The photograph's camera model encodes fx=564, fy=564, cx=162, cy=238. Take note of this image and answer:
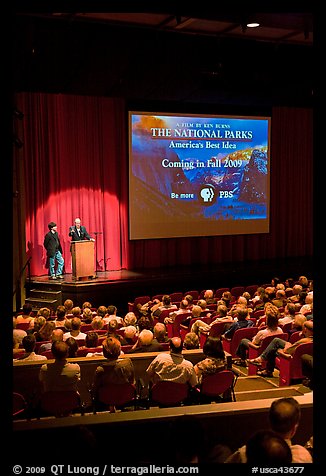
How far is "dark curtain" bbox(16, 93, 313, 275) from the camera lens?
1316cm

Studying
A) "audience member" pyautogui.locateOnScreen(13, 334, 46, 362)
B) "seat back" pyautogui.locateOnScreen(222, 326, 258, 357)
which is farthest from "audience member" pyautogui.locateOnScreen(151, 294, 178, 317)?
"audience member" pyautogui.locateOnScreen(13, 334, 46, 362)

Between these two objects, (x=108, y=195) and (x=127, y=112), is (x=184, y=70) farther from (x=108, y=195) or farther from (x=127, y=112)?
(x=108, y=195)

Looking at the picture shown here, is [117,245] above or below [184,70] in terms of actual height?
below

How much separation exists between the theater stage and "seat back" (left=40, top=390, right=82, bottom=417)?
24.3 ft

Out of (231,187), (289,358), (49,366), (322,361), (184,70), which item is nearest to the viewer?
(322,361)

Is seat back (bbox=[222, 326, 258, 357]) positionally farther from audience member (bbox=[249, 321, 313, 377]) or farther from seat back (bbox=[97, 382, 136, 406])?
seat back (bbox=[97, 382, 136, 406])

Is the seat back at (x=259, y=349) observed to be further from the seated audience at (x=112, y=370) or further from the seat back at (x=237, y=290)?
the seat back at (x=237, y=290)

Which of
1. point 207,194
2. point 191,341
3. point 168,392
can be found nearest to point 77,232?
point 207,194

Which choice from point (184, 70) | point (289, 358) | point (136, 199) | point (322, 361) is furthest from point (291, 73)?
point (322, 361)

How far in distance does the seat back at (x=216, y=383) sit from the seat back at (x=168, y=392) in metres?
0.27

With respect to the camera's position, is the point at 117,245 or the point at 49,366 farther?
the point at 117,245

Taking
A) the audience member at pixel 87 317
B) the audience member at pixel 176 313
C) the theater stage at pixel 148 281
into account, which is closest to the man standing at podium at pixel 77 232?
the theater stage at pixel 148 281

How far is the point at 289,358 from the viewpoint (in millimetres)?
5922

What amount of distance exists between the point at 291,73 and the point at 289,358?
7.89 metres
